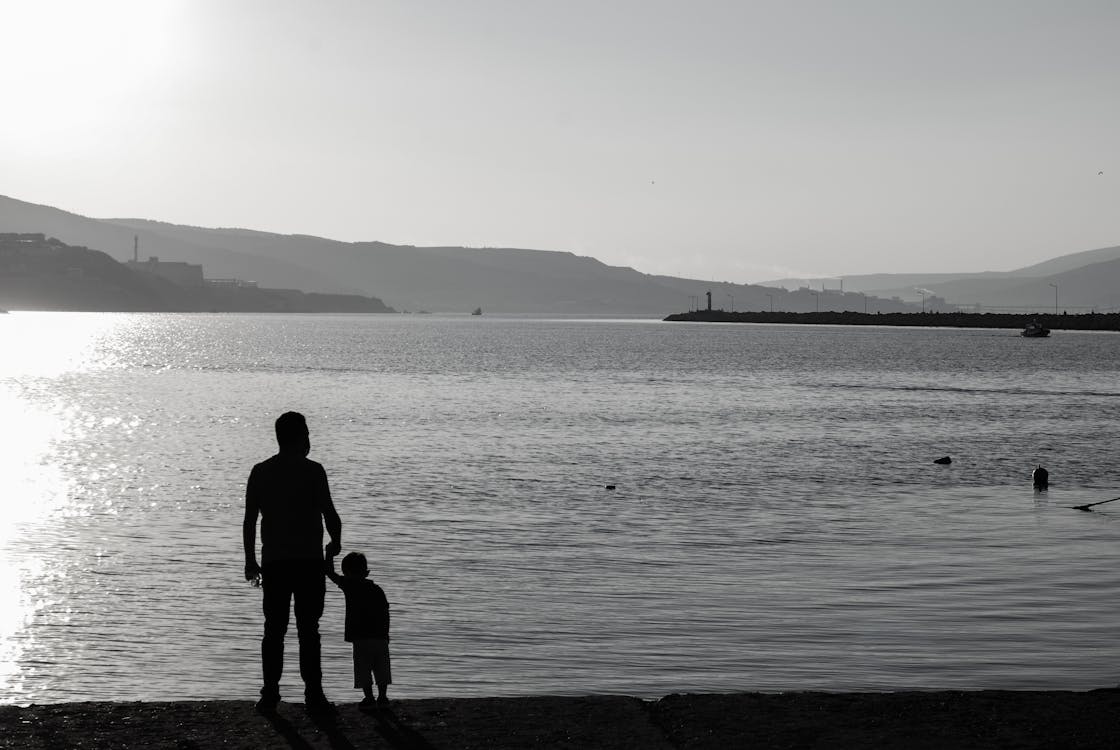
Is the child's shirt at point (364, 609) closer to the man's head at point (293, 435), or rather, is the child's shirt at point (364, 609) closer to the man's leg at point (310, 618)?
the man's leg at point (310, 618)

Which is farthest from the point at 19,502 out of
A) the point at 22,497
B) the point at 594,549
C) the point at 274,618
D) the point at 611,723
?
the point at 611,723

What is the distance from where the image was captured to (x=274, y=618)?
1048 cm

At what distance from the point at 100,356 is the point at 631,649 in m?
133

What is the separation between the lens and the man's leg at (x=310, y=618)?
33.4 feet

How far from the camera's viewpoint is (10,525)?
25.0 m

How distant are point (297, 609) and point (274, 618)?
0.22 m

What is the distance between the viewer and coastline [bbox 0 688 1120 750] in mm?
8898

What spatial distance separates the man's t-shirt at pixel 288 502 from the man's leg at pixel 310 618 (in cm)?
18

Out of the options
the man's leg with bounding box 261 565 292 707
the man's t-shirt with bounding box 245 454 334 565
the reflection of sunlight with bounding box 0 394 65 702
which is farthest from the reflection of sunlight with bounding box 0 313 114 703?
the man's t-shirt with bounding box 245 454 334 565

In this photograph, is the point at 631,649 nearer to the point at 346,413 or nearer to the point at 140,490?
the point at 140,490

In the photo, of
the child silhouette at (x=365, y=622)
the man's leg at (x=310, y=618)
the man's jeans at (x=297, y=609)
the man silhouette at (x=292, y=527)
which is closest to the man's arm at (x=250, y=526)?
the man silhouette at (x=292, y=527)

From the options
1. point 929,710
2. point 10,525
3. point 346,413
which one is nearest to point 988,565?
point 929,710

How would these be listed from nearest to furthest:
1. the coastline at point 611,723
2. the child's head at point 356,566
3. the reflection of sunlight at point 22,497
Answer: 1. the coastline at point 611,723
2. the child's head at point 356,566
3. the reflection of sunlight at point 22,497

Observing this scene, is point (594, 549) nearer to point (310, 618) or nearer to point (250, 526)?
point (310, 618)
